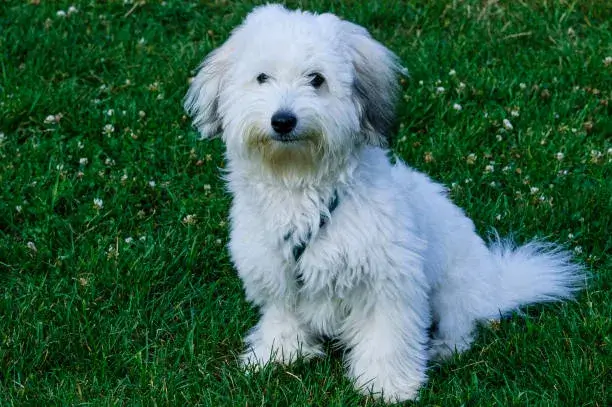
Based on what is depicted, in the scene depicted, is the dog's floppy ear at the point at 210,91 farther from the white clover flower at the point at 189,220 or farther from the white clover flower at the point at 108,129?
the white clover flower at the point at 108,129

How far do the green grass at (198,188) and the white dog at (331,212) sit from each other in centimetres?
16

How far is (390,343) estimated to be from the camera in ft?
13.0

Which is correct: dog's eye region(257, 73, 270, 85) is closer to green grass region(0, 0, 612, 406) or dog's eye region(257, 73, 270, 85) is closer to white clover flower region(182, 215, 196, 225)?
green grass region(0, 0, 612, 406)

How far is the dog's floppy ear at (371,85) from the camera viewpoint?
3.75 m

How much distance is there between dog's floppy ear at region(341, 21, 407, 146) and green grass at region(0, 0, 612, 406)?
0.86 metres

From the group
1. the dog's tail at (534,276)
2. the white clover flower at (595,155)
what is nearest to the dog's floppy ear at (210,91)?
the dog's tail at (534,276)

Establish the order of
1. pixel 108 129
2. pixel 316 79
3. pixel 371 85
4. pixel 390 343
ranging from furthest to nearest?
1. pixel 108 129
2. pixel 390 343
3. pixel 371 85
4. pixel 316 79

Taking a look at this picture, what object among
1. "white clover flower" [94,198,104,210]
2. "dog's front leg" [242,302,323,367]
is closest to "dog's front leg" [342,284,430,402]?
"dog's front leg" [242,302,323,367]

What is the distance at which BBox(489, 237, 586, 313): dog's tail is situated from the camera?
4.47 m

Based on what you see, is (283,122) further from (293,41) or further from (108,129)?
(108,129)

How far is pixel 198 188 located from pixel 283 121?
1.91 meters

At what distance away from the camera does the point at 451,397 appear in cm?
385

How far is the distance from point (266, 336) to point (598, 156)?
2.21 m

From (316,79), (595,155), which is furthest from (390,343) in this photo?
(595,155)
